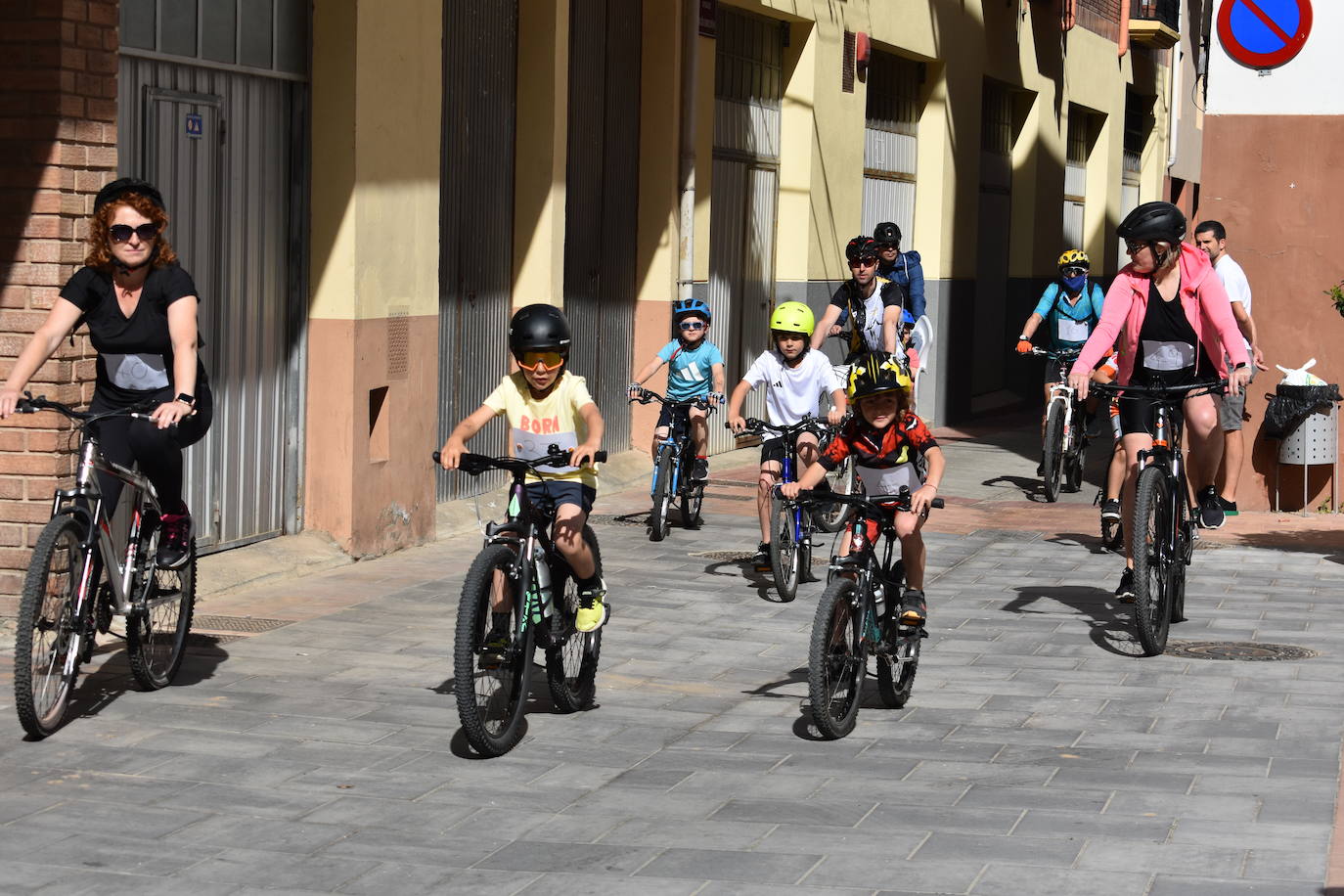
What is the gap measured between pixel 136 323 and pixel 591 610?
1.97 m

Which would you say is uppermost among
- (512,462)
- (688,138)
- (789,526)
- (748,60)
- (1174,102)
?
(1174,102)

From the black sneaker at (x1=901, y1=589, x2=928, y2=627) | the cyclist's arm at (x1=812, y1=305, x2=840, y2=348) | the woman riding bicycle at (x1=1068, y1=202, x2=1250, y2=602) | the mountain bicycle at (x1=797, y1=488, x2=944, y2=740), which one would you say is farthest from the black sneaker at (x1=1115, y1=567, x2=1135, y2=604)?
the cyclist's arm at (x1=812, y1=305, x2=840, y2=348)

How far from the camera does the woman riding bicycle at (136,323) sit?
7348mm

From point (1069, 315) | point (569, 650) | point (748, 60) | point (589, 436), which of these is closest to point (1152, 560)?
point (569, 650)

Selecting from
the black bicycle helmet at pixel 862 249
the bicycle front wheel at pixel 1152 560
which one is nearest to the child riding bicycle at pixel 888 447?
the bicycle front wheel at pixel 1152 560

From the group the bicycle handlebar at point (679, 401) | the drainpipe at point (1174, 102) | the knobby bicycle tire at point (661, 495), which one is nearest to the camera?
the knobby bicycle tire at point (661, 495)

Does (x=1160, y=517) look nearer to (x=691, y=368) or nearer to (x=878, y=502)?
(x=878, y=502)

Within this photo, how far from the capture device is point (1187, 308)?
952cm

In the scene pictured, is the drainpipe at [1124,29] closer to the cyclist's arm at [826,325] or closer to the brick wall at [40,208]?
the cyclist's arm at [826,325]

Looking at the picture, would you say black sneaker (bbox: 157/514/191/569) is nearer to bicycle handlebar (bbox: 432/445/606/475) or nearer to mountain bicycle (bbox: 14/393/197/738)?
mountain bicycle (bbox: 14/393/197/738)

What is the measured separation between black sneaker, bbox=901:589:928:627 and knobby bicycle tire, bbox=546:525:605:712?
3.75ft

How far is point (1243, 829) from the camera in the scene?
591 centimetres

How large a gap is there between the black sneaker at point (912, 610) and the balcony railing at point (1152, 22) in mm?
24127

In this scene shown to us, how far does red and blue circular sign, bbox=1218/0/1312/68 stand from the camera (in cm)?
1380
